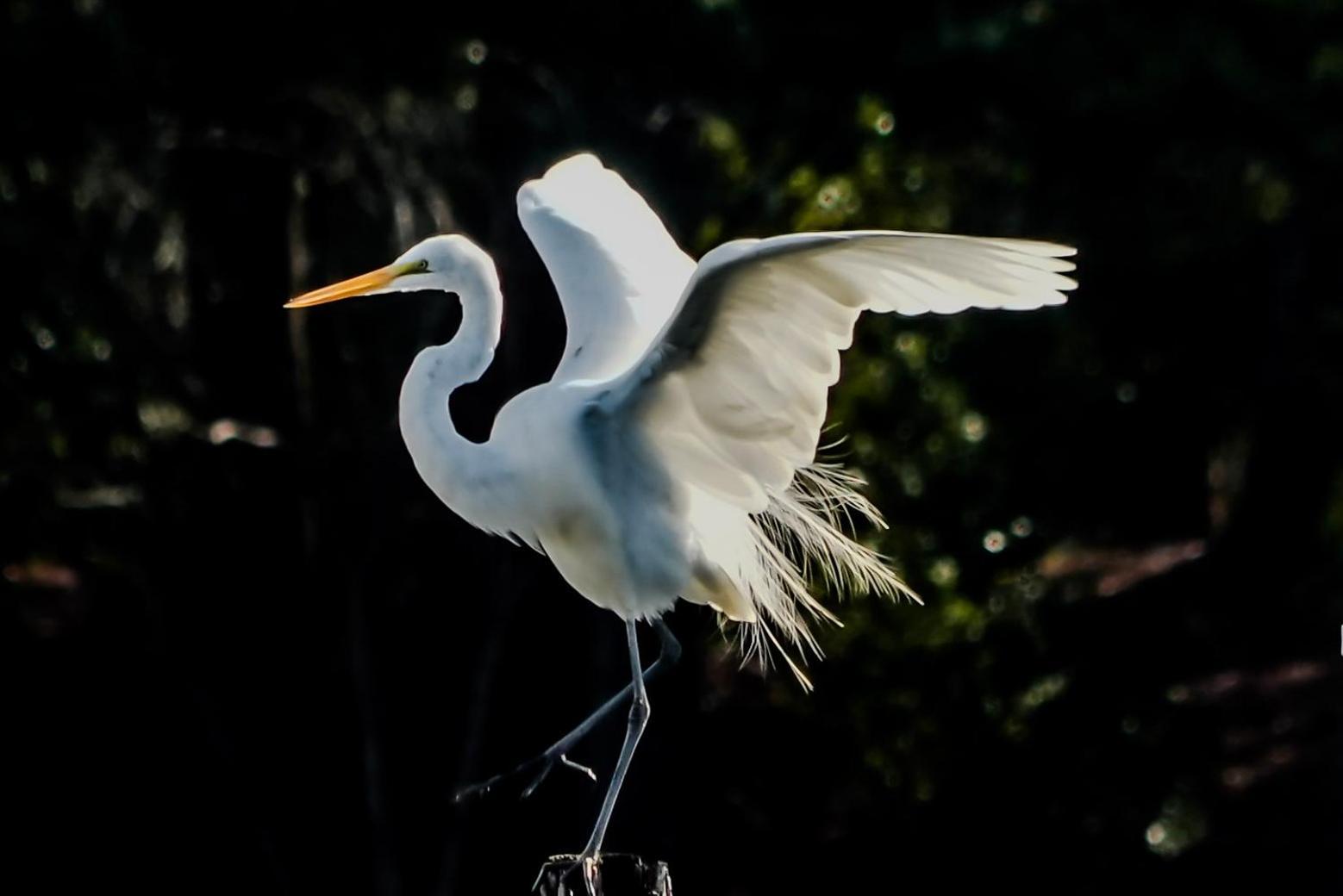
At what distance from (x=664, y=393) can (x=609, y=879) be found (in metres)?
0.78

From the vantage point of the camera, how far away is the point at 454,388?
385 centimetres

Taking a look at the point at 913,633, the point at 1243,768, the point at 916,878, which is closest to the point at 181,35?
the point at 913,633

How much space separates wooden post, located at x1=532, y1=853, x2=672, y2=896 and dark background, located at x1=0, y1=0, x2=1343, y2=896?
3133 mm

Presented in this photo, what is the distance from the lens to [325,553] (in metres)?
7.29

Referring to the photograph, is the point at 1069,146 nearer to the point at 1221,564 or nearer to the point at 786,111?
the point at 786,111

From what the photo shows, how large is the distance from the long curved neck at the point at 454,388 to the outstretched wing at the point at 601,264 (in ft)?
0.73

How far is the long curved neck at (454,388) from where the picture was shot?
149 inches

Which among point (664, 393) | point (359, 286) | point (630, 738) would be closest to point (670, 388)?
point (664, 393)

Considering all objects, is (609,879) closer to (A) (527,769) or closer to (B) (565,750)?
(A) (527,769)

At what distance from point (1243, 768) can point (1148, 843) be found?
1357 mm

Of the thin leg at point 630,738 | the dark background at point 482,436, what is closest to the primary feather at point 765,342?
the thin leg at point 630,738

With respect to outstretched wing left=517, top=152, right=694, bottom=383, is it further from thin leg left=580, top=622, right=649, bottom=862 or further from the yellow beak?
thin leg left=580, top=622, right=649, bottom=862

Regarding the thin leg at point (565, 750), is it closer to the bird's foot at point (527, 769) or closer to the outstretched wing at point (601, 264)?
the bird's foot at point (527, 769)

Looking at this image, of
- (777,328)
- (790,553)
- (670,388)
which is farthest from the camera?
(790,553)
